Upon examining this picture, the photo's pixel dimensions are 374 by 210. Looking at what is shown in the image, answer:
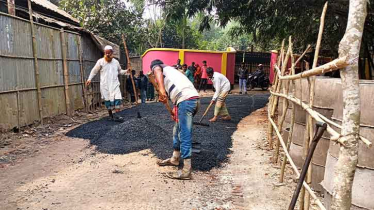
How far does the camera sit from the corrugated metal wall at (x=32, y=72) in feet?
17.1

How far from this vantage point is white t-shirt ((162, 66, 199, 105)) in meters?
3.64

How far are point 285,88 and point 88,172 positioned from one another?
8.76 ft

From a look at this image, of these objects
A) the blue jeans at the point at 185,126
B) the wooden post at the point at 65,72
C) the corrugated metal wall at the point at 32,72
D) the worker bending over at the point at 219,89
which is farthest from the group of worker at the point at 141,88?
the blue jeans at the point at 185,126

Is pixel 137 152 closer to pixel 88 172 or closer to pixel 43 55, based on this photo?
pixel 88 172

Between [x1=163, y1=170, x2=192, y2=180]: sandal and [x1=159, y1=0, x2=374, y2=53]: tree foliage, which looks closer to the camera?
[x1=163, y1=170, x2=192, y2=180]: sandal

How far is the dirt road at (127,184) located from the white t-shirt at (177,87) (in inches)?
36.8

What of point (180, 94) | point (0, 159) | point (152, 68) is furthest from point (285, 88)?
point (0, 159)

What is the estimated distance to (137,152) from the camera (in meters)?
4.39

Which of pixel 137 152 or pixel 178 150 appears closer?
pixel 178 150

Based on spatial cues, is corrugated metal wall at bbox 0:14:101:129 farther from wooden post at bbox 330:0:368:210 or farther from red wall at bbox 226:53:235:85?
red wall at bbox 226:53:235:85

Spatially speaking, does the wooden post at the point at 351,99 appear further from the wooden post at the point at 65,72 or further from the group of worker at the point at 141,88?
the group of worker at the point at 141,88

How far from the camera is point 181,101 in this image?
3.62 m

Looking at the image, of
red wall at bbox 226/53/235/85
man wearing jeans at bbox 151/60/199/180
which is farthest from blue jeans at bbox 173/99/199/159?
red wall at bbox 226/53/235/85

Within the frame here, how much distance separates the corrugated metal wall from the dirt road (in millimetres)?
1273
